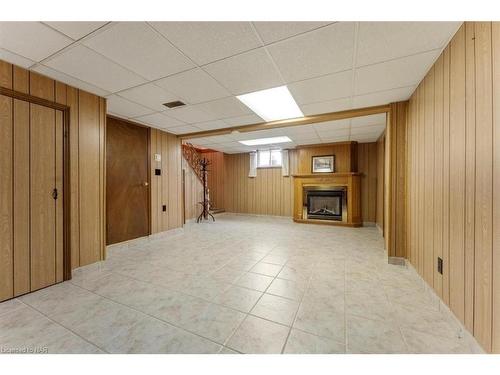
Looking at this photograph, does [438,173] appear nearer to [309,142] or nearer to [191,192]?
[309,142]

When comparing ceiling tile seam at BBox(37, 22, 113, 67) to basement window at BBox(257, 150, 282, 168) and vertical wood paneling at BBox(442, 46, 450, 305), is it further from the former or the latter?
basement window at BBox(257, 150, 282, 168)

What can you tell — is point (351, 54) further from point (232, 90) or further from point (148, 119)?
point (148, 119)

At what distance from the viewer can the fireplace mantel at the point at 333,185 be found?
583 centimetres

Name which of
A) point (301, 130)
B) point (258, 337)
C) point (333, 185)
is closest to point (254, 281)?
point (258, 337)

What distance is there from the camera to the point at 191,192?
282 inches

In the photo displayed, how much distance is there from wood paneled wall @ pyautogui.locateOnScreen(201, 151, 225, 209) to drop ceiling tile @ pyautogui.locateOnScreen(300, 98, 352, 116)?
5.38 meters

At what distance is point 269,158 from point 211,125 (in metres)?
3.65

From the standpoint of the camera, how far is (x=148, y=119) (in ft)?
12.7

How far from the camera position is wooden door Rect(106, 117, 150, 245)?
12.0ft

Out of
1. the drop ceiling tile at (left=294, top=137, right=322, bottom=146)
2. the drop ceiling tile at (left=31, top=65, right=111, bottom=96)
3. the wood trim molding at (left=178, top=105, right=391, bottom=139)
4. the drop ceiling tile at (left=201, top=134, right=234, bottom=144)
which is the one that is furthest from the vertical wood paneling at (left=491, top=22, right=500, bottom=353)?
the drop ceiling tile at (left=201, top=134, right=234, bottom=144)

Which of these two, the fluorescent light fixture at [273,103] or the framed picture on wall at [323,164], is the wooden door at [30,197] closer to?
the fluorescent light fixture at [273,103]

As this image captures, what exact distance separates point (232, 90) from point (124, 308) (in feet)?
9.04

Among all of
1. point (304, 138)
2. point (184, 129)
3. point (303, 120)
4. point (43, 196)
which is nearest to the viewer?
point (43, 196)
